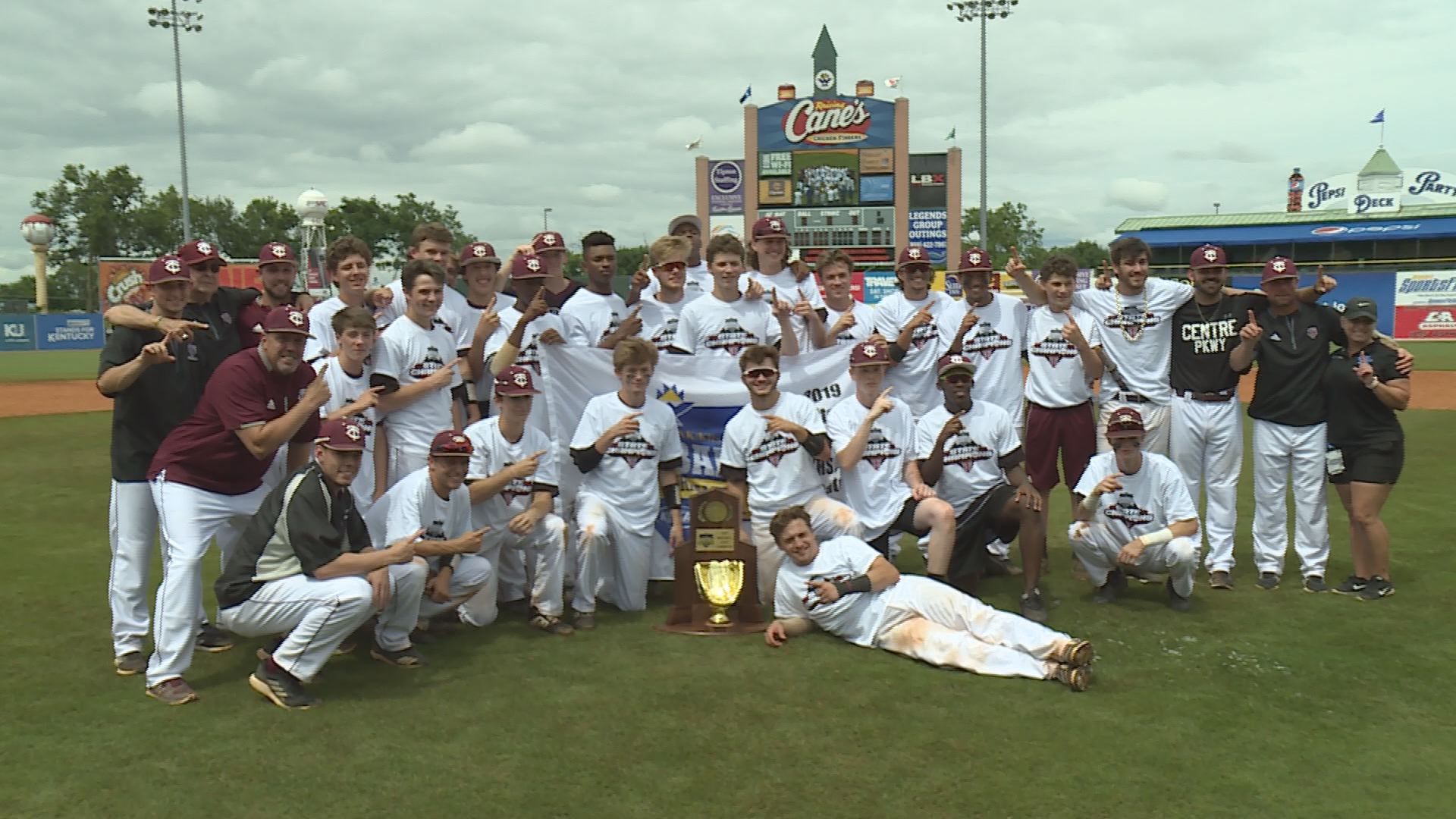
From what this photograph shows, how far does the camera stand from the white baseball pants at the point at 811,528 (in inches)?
257

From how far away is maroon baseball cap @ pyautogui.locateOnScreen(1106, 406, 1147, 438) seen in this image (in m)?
6.66

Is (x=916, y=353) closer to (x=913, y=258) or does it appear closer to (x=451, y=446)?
(x=913, y=258)

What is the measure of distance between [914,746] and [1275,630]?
301 centimetres

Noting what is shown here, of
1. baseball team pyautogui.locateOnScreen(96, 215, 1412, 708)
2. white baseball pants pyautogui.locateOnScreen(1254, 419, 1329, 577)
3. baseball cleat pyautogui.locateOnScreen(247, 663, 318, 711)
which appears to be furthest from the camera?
white baseball pants pyautogui.locateOnScreen(1254, 419, 1329, 577)

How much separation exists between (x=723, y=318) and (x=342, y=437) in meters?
3.21

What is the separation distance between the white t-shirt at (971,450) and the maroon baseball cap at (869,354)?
582 millimetres

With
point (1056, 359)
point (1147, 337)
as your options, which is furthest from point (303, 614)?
point (1147, 337)

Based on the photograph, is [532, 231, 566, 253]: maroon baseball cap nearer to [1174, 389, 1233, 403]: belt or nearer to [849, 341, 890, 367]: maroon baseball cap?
[849, 341, 890, 367]: maroon baseball cap

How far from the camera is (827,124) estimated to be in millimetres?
41031

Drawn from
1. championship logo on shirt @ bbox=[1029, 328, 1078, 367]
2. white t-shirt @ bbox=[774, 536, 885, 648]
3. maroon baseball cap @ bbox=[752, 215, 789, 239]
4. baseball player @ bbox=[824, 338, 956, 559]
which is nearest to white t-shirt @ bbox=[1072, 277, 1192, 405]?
championship logo on shirt @ bbox=[1029, 328, 1078, 367]

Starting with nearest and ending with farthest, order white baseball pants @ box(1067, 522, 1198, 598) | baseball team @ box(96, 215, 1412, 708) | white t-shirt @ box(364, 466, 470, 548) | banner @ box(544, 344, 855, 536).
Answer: baseball team @ box(96, 215, 1412, 708) → white t-shirt @ box(364, 466, 470, 548) → white baseball pants @ box(1067, 522, 1198, 598) → banner @ box(544, 344, 855, 536)

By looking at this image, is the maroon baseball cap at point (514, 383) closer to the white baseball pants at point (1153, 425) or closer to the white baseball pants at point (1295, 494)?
the white baseball pants at point (1153, 425)

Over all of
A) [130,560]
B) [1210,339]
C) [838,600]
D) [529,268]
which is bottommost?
[838,600]

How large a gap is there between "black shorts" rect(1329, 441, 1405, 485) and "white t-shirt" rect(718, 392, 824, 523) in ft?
12.3
